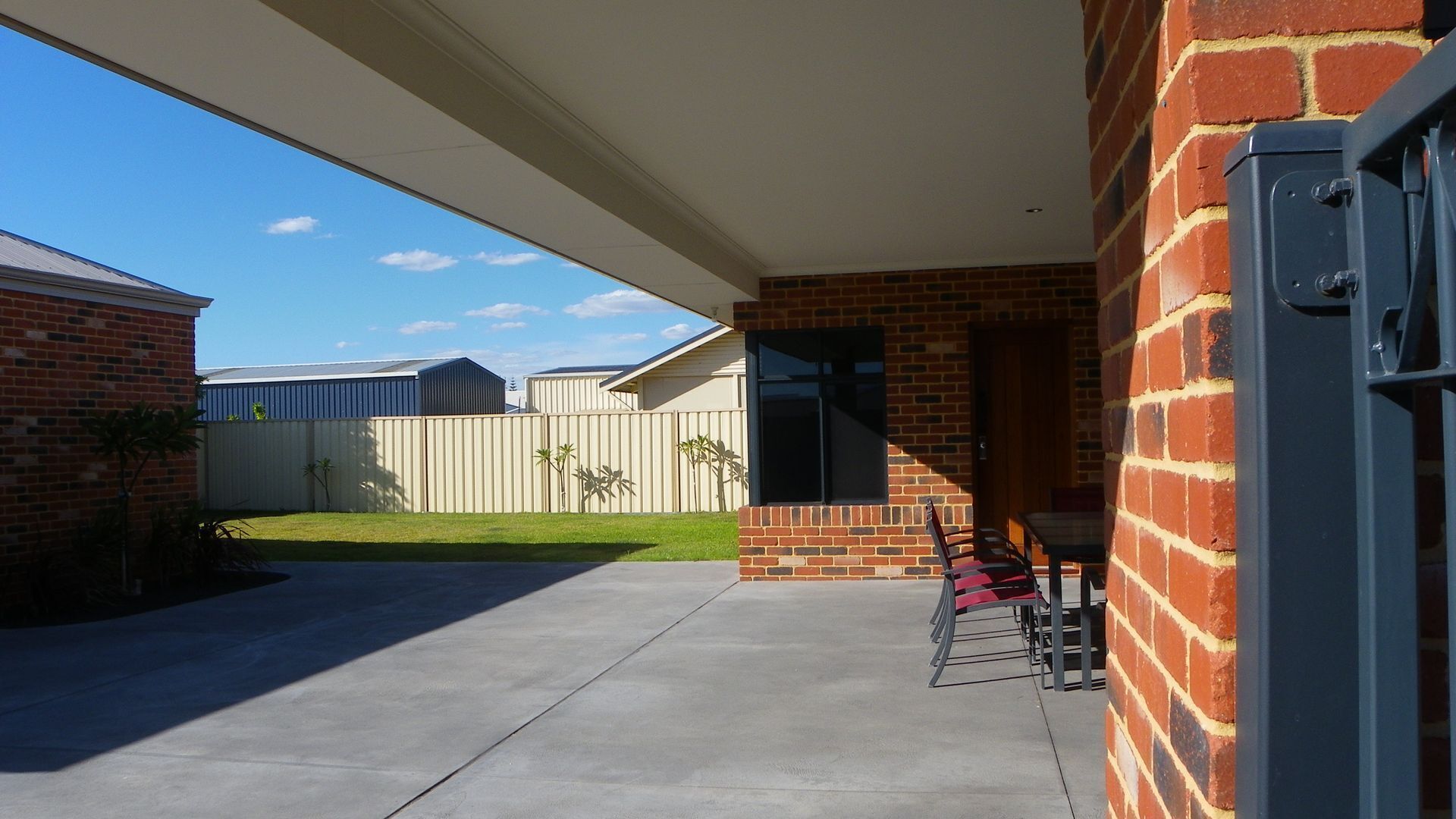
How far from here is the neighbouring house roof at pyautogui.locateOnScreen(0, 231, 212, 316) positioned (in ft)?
31.2

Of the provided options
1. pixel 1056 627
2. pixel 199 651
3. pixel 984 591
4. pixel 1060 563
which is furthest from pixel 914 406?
pixel 199 651

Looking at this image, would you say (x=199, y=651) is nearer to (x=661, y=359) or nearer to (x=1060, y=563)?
(x=1060, y=563)

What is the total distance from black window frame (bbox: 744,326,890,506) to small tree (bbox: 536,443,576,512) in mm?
10109

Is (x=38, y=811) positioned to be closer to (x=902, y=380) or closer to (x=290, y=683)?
(x=290, y=683)

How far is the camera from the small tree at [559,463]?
1959cm

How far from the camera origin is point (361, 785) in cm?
444

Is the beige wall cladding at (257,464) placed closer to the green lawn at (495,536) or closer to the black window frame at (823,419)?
the green lawn at (495,536)

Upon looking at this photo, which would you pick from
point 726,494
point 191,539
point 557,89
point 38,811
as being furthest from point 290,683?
point 726,494

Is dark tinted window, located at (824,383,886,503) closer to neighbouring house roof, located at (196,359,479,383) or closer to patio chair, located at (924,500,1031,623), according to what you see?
patio chair, located at (924,500,1031,623)

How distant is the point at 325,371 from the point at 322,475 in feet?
47.0

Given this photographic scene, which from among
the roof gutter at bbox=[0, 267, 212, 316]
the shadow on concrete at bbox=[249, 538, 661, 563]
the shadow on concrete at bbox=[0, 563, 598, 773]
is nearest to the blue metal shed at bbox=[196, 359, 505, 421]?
the shadow on concrete at bbox=[249, 538, 661, 563]

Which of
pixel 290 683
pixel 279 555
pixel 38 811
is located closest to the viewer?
pixel 38 811

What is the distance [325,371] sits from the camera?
3425 centimetres

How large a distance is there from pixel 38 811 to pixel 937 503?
7096 mm
